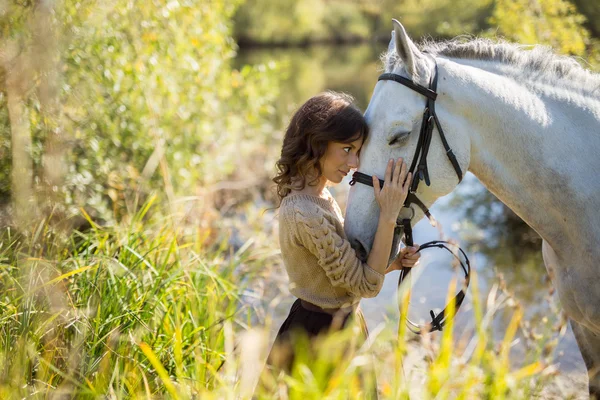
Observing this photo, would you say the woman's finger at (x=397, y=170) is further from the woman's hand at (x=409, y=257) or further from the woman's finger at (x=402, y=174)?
the woman's hand at (x=409, y=257)

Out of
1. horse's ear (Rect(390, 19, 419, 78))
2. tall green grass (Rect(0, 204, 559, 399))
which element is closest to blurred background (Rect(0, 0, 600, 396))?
tall green grass (Rect(0, 204, 559, 399))

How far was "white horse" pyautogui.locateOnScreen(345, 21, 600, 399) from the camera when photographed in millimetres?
2215

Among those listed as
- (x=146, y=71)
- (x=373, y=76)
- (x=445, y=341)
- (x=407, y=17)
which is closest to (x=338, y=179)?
(x=445, y=341)

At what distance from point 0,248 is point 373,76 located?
18551mm

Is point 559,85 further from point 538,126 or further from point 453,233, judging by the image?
point 453,233

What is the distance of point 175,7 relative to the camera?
5.47 meters

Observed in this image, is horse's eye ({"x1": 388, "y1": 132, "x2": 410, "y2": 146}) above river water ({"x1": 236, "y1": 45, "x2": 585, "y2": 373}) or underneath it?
above

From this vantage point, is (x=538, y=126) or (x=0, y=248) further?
(x=0, y=248)

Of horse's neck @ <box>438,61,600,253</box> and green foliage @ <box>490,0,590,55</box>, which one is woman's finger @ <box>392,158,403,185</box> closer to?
horse's neck @ <box>438,61,600,253</box>

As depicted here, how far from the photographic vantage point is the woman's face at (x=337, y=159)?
2.29 meters

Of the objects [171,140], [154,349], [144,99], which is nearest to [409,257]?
[154,349]

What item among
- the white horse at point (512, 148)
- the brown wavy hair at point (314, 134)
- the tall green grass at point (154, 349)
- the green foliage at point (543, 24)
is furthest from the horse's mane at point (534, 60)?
the green foliage at point (543, 24)

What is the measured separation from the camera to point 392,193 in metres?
2.16

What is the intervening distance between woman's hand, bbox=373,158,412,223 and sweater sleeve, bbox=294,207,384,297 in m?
0.20
